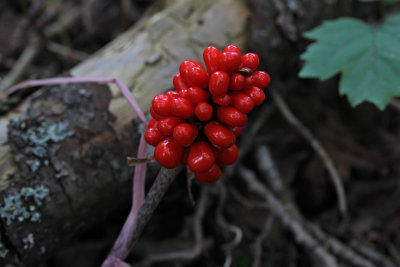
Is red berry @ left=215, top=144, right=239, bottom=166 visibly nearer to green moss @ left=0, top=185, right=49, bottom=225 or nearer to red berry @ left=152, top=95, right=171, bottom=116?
red berry @ left=152, top=95, right=171, bottom=116

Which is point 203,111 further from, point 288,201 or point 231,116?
point 288,201

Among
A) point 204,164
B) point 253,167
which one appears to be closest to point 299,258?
point 253,167

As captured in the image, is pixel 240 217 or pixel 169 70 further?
pixel 240 217

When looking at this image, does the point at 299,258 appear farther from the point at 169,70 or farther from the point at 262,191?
the point at 169,70

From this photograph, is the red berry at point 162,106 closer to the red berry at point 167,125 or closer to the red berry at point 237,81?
the red berry at point 167,125

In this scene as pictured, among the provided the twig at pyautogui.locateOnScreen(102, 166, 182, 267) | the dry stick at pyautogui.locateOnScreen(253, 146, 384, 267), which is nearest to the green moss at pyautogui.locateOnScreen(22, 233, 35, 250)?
the twig at pyautogui.locateOnScreen(102, 166, 182, 267)

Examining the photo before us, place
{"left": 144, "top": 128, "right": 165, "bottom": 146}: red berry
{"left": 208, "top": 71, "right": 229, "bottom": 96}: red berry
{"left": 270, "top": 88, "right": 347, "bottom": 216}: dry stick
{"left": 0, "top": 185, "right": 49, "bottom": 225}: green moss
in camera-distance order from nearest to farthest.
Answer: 1. {"left": 208, "top": 71, "right": 229, "bottom": 96}: red berry
2. {"left": 144, "top": 128, "right": 165, "bottom": 146}: red berry
3. {"left": 0, "top": 185, "right": 49, "bottom": 225}: green moss
4. {"left": 270, "top": 88, "right": 347, "bottom": 216}: dry stick

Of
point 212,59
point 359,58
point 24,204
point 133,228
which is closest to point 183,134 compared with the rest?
point 212,59
